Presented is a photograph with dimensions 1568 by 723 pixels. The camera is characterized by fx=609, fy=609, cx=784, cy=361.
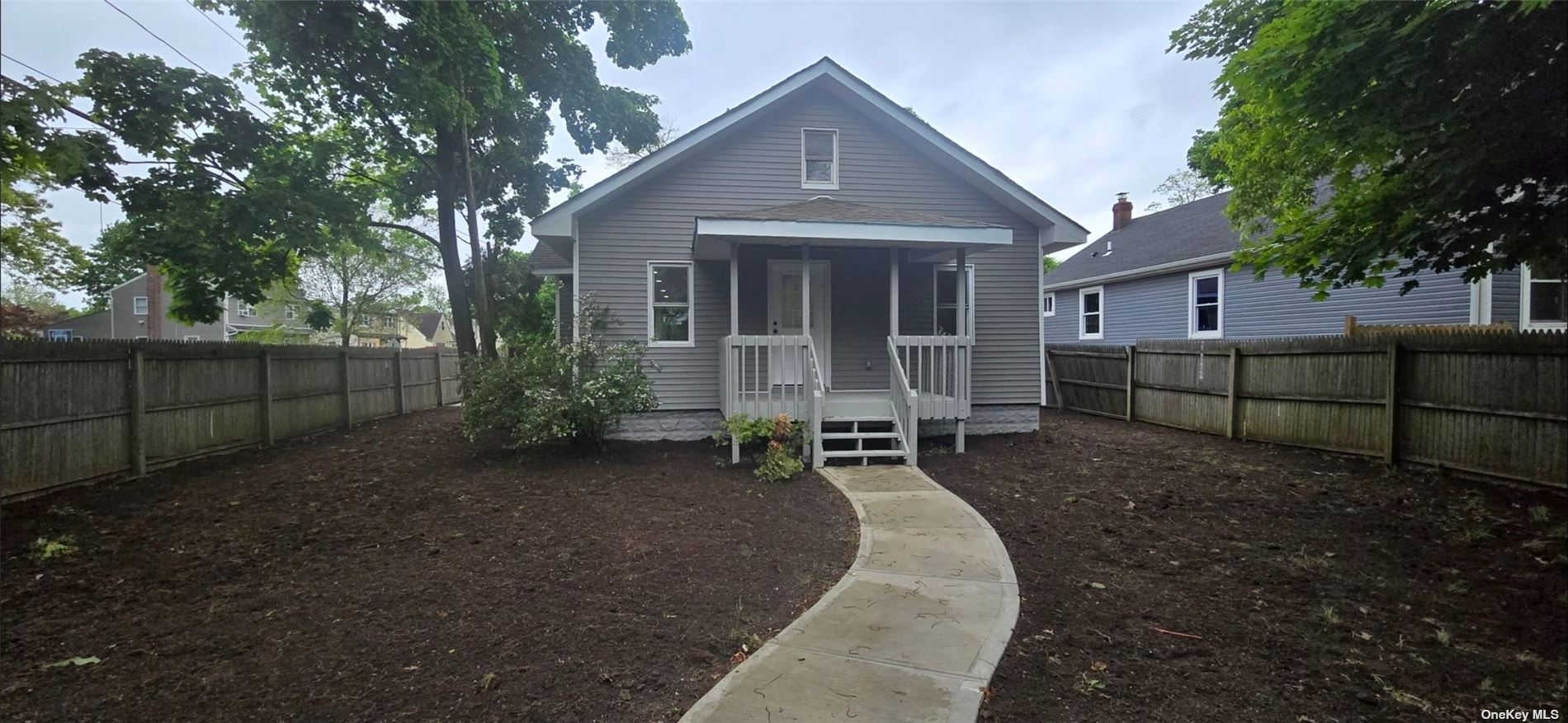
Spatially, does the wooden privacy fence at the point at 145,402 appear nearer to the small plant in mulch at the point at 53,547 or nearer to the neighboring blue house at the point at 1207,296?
the small plant in mulch at the point at 53,547

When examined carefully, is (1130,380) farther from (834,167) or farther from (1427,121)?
(1427,121)

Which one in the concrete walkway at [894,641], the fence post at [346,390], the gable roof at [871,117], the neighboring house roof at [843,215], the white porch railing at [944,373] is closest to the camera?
the concrete walkway at [894,641]

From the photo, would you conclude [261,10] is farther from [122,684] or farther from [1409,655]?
[1409,655]

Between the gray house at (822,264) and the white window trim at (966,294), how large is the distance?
39 millimetres

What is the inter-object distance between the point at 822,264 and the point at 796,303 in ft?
2.46

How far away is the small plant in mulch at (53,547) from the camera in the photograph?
14.7ft

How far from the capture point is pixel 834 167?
995 cm

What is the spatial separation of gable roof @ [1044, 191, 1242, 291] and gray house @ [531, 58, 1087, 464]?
8.08 metres

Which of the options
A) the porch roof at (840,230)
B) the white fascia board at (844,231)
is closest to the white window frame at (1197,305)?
the porch roof at (840,230)

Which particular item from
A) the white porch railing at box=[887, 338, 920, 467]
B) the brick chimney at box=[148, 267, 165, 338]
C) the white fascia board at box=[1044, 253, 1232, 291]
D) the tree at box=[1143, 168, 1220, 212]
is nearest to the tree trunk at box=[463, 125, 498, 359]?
the white porch railing at box=[887, 338, 920, 467]

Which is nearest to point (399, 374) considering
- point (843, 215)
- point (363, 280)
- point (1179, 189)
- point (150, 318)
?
point (843, 215)

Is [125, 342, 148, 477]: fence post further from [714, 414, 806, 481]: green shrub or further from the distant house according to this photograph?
the distant house

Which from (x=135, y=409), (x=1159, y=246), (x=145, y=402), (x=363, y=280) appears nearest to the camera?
(x=135, y=409)

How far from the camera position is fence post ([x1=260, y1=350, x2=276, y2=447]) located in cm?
918
